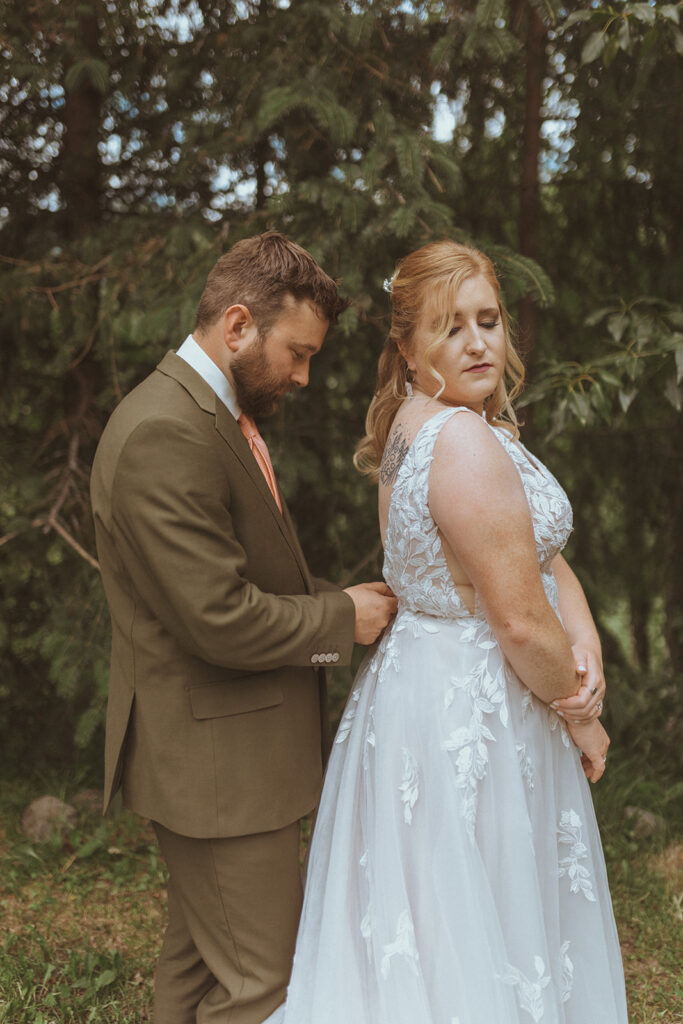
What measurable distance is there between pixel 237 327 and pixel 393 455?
476 millimetres

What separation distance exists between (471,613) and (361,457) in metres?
0.73

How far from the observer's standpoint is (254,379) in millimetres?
1970

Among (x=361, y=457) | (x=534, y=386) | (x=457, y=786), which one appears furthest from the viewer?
(x=534, y=386)

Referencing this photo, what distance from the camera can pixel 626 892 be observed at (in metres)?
3.32

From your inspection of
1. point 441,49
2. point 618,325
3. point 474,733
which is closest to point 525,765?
point 474,733

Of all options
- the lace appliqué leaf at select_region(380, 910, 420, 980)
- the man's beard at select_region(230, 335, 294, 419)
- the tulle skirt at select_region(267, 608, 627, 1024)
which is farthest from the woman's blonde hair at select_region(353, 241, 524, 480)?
the lace appliqué leaf at select_region(380, 910, 420, 980)

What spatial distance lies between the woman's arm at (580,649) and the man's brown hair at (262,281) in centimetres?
96

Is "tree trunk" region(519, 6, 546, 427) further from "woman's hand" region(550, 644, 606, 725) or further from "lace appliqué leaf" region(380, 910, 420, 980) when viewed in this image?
"lace appliqué leaf" region(380, 910, 420, 980)

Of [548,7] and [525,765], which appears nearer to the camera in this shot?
[525,765]

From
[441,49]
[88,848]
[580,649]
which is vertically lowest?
[88,848]

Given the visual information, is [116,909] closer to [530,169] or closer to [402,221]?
[402,221]

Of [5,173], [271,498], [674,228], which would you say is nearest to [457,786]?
[271,498]

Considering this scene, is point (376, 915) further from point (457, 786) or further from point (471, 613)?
point (471, 613)

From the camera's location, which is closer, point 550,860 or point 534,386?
point 550,860
